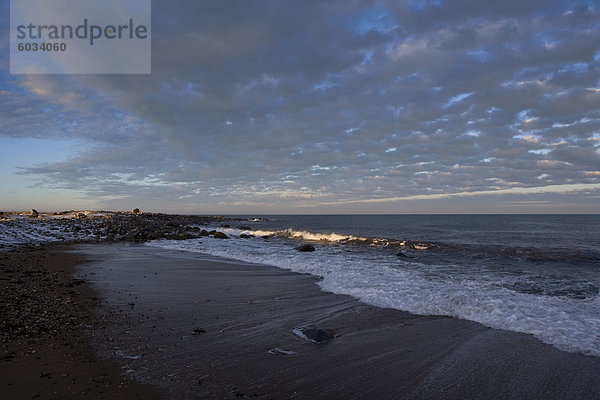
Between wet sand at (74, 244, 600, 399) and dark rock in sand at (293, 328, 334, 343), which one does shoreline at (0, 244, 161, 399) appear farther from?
dark rock in sand at (293, 328, 334, 343)

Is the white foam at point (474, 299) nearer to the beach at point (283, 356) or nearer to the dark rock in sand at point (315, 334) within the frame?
the beach at point (283, 356)

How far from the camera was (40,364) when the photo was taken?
187 inches

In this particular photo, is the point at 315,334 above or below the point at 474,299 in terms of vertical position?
above

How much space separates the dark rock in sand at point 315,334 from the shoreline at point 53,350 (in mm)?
3042

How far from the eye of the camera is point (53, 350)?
5285 millimetres

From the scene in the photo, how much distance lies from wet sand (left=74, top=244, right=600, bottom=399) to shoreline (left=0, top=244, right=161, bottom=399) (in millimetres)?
311

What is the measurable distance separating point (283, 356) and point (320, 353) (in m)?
0.69

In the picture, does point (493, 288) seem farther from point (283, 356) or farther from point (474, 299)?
point (283, 356)

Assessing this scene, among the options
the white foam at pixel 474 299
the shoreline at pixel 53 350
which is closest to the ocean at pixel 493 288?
the white foam at pixel 474 299

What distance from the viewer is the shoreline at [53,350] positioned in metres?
4.16

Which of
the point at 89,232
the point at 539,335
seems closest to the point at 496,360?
the point at 539,335

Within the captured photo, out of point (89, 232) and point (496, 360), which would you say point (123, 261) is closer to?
point (496, 360)

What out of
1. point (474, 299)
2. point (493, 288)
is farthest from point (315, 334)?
point (493, 288)

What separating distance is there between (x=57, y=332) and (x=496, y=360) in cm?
832
